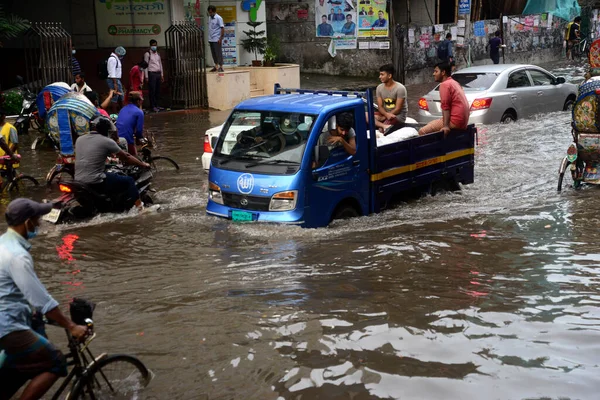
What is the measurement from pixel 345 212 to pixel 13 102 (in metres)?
12.2

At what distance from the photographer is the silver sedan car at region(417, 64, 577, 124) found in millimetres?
17203

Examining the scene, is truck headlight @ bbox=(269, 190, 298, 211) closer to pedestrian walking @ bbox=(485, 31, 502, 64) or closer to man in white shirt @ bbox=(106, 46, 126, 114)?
man in white shirt @ bbox=(106, 46, 126, 114)

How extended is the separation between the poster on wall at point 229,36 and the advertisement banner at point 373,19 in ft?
16.3

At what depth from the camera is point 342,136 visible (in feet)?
32.4

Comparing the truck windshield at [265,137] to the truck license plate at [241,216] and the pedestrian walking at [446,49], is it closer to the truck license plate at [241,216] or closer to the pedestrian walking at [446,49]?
the truck license plate at [241,216]

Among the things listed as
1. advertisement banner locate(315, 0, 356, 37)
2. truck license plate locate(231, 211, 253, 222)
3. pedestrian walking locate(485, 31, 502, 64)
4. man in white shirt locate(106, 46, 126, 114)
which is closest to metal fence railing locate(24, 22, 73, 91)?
man in white shirt locate(106, 46, 126, 114)

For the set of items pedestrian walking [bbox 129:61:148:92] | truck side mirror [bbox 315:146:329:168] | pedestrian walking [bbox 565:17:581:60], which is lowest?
truck side mirror [bbox 315:146:329:168]

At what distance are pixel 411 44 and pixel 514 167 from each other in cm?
1378

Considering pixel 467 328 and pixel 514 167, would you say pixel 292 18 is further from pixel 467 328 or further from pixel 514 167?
pixel 467 328

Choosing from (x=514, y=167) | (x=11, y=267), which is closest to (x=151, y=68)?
(x=514, y=167)

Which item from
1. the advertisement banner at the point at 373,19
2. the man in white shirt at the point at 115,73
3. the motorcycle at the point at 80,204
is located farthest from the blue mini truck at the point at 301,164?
the advertisement banner at the point at 373,19

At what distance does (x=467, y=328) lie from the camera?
6.57 m

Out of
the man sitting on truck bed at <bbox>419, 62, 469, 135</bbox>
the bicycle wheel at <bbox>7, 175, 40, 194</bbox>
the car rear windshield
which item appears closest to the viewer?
the man sitting on truck bed at <bbox>419, 62, 469, 135</bbox>

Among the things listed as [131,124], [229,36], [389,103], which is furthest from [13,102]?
[389,103]
